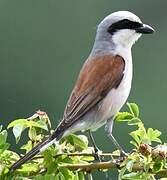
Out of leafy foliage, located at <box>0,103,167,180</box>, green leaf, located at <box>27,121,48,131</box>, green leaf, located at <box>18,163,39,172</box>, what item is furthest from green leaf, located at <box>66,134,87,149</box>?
green leaf, located at <box>18,163,39,172</box>

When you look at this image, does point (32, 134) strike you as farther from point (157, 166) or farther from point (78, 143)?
point (157, 166)

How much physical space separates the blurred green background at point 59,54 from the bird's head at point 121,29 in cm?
952

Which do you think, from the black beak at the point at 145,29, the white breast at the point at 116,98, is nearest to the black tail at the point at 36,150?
the white breast at the point at 116,98

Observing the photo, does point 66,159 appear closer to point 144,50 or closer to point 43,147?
point 43,147

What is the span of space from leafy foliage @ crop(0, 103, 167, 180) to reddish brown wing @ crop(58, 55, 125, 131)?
2.05 feet

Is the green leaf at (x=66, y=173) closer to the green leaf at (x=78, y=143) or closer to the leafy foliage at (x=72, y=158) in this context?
the leafy foliage at (x=72, y=158)

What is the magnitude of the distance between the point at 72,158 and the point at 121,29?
5.48ft

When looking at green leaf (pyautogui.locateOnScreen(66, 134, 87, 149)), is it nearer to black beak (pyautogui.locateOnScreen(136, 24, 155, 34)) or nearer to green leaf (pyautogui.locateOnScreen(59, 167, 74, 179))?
green leaf (pyautogui.locateOnScreen(59, 167, 74, 179))

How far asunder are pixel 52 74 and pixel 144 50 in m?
2.40

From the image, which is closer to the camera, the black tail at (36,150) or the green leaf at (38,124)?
the black tail at (36,150)

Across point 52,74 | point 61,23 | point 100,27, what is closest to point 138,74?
point 52,74

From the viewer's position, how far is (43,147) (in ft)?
11.9

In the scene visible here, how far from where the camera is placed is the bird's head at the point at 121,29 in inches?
202

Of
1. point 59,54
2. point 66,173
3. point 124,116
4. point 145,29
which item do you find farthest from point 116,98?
point 59,54
